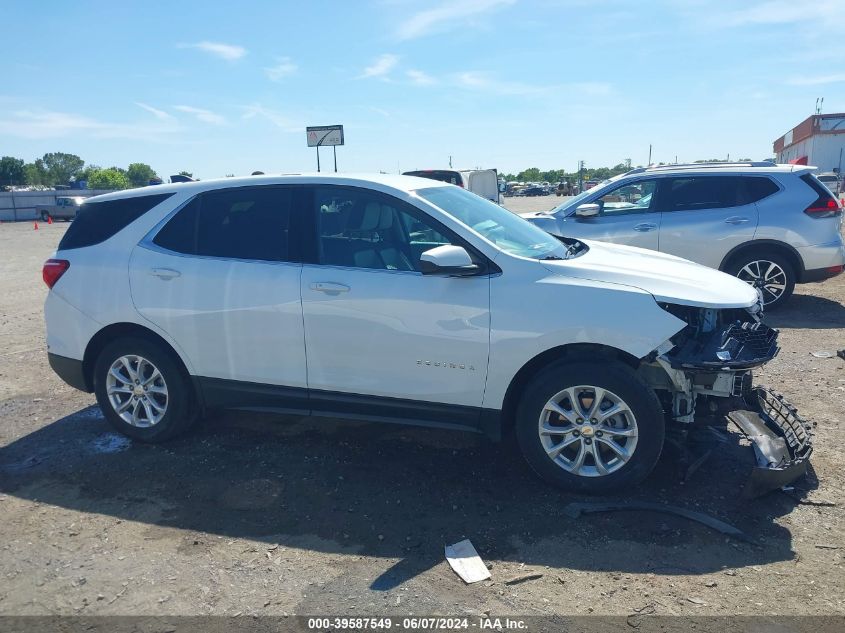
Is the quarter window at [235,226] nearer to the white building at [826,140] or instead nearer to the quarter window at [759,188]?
the quarter window at [759,188]

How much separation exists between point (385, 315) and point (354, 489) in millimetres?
1091

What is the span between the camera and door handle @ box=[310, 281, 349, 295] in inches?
167

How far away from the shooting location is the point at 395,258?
4246 millimetres

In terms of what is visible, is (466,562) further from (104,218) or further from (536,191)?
(536,191)

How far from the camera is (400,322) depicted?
4.10 m

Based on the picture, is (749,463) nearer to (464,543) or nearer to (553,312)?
(553,312)

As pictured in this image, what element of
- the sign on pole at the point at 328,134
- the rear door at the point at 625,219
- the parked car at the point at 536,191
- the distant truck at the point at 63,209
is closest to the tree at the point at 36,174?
the distant truck at the point at 63,209

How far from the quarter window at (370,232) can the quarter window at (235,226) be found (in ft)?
0.91

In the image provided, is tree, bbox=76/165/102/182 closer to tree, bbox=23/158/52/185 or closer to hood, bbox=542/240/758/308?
tree, bbox=23/158/52/185

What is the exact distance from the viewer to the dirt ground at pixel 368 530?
10.1ft

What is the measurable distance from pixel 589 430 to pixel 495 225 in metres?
1.54

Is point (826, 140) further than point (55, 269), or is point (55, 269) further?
point (826, 140)

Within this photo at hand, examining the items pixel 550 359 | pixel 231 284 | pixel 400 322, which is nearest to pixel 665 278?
pixel 550 359

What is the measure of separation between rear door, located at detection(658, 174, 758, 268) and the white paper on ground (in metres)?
6.34
